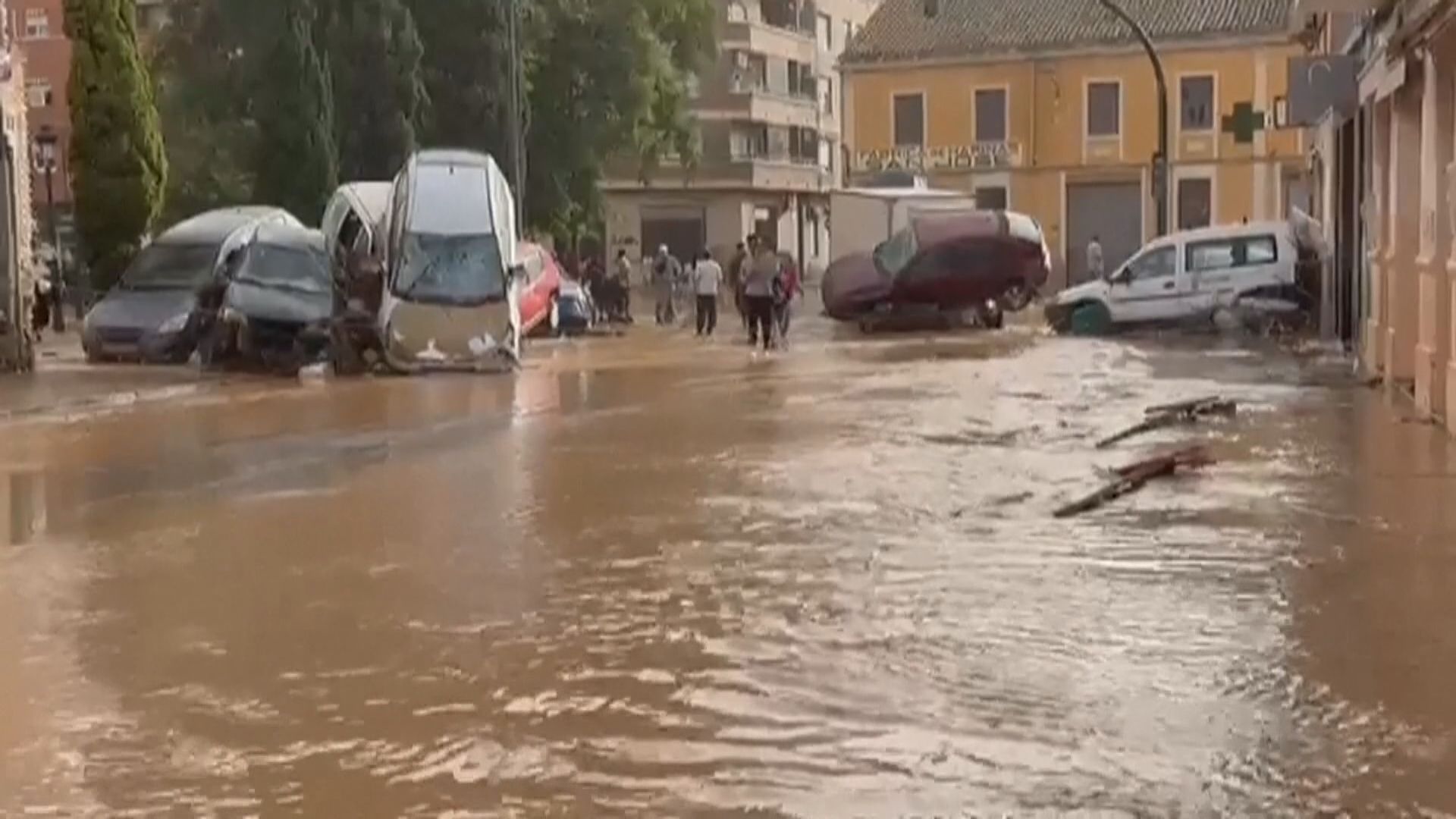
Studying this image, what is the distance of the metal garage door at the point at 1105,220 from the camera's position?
189ft

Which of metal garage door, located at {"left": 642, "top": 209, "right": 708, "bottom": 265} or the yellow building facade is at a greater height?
the yellow building facade

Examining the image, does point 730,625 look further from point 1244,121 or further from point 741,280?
point 1244,121

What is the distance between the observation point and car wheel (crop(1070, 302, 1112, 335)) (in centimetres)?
3456

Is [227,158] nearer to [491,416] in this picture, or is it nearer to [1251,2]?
[491,416]

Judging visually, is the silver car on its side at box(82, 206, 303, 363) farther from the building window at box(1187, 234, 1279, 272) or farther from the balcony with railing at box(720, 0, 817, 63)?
the balcony with railing at box(720, 0, 817, 63)

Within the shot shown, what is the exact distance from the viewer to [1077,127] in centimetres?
5791

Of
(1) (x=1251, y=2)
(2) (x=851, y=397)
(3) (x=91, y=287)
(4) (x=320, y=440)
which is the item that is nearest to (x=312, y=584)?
(4) (x=320, y=440)

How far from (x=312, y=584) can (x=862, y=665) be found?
348 cm

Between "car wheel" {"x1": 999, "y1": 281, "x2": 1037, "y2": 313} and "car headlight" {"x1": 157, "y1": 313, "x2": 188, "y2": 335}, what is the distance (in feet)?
47.7

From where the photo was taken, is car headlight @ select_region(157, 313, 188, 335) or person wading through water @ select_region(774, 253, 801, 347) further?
person wading through water @ select_region(774, 253, 801, 347)

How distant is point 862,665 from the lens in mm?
8844

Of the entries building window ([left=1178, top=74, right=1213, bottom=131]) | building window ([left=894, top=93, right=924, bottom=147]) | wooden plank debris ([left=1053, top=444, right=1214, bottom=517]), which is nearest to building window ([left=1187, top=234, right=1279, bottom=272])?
wooden plank debris ([left=1053, top=444, right=1214, bottom=517])

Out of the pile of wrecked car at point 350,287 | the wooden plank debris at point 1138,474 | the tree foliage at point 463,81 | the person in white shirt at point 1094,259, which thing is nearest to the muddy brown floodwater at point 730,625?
Answer: the wooden plank debris at point 1138,474

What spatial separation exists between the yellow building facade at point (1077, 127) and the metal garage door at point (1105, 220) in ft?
0.11
